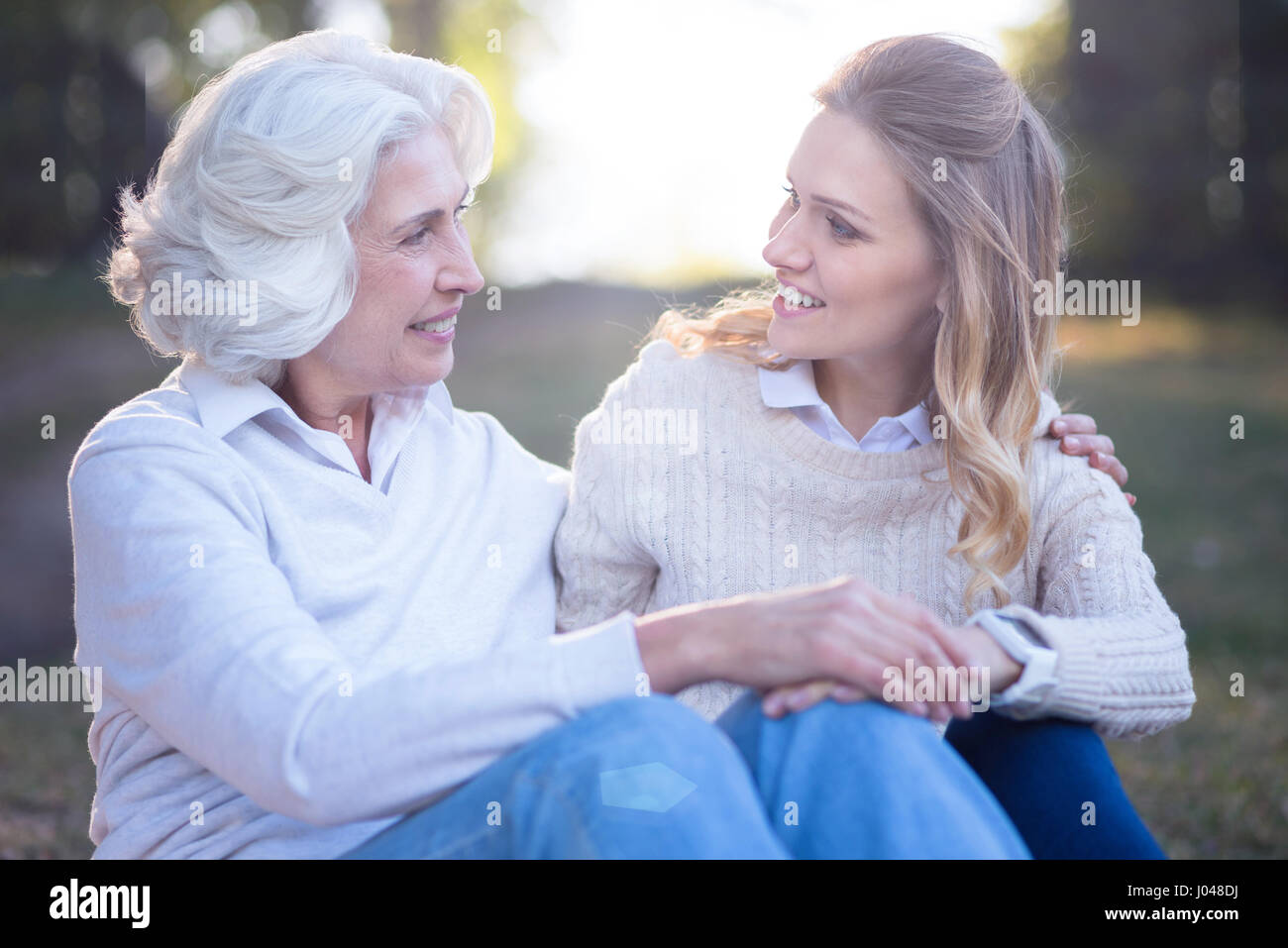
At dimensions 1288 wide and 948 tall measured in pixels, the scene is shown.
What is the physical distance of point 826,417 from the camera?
8.09ft

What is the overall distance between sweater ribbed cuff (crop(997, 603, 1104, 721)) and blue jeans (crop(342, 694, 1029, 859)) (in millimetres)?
377

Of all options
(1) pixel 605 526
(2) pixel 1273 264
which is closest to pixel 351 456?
(1) pixel 605 526

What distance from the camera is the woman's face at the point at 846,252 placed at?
2.31 meters

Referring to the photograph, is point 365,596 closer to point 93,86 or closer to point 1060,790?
point 1060,790

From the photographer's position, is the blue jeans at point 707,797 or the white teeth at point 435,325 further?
the white teeth at point 435,325

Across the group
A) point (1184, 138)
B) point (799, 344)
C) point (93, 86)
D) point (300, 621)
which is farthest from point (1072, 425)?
point (1184, 138)

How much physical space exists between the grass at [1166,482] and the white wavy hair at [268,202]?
716 millimetres

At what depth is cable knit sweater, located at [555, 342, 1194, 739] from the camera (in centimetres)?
234

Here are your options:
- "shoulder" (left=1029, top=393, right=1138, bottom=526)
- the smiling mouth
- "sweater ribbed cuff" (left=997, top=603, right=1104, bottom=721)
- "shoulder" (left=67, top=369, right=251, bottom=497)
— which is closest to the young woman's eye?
the smiling mouth

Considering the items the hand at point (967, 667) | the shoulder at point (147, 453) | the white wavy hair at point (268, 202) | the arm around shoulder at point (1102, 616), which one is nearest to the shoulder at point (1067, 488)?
the arm around shoulder at point (1102, 616)

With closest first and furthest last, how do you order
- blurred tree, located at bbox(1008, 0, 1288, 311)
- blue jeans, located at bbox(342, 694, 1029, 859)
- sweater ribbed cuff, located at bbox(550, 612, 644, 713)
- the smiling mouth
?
blue jeans, located at bbox(342, 694, 1029, 859) < sweater ribbed cuff, located at bbox(550, 612, 644, 713) < the smiling mouth < blurred tree, located at bbox(1008, 0, 1288, 311)

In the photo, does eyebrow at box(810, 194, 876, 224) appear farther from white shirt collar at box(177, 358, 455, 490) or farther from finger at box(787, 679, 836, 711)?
finger at box(787, 679, 836, 711)

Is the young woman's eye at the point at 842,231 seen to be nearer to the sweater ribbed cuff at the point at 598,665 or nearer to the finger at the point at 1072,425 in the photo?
the finger at the point at 1072,425

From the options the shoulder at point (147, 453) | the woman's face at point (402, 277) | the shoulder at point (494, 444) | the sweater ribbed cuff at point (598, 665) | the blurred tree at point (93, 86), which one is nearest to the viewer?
the sweater ribbed cuff at point (598, 665)
